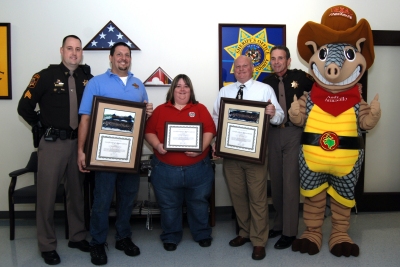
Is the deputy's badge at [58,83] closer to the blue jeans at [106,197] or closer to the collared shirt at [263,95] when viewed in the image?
the blue jeans at [106,197]

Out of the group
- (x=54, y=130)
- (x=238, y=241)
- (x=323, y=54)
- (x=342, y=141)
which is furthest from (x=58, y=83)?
(x=342, y=141)

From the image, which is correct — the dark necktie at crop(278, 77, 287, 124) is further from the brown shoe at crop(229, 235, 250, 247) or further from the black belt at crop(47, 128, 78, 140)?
the black belt at crop(47, 128, 78, 140)

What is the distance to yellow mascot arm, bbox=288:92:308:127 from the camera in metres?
2.73

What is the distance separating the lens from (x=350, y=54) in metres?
2.72

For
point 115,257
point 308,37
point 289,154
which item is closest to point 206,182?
point 289,154

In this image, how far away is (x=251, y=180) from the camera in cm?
282

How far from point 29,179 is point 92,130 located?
161cm

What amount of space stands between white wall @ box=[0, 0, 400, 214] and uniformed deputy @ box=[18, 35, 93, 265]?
87cm

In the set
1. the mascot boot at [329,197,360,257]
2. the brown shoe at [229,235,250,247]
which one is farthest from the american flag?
the mascot boot at [329,197,360,257]

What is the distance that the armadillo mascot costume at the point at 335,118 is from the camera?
2.67m

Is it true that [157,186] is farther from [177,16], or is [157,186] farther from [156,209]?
[177,16]

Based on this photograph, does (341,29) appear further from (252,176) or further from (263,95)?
(252,176)

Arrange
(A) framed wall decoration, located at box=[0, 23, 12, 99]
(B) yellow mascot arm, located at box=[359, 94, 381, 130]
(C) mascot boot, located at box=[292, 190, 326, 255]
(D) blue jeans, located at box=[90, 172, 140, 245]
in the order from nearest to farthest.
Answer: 1. (B) yellow mascot arm, located at box=[359, 94, 381, 130]
2. (D) blue jeans, located at box=[90, 172, 140, 245]
3. (C) mascot boot, located at box=[292, 190, 326, 255]
4. (A) framed wall decoration, located at box=[0, 23, 12, 99]

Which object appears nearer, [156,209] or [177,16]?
[156,209]
